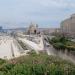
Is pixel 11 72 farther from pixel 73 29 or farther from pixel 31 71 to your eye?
pixel 73 29

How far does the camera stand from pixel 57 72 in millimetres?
12727

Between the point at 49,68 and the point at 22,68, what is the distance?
42.4 inches

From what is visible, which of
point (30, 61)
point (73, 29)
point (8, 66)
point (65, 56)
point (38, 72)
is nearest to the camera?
point (38, 72)

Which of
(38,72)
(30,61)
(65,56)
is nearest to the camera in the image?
(38,72)

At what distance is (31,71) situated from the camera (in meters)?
12.8

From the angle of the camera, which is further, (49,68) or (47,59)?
(47,59)

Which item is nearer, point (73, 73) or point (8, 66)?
point (73, 73)

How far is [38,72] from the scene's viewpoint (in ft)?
41.5

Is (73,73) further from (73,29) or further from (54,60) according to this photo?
(73,29)

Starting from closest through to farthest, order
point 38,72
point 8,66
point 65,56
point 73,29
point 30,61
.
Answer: point 38,72 → point 8,66 → point 30,61 → point 65,56 → point 73,29

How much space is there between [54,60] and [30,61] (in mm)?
1211

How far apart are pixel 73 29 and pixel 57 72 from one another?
185ft

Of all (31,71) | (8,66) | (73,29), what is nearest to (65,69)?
(31,71)

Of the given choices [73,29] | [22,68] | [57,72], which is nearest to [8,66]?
[22,68]
